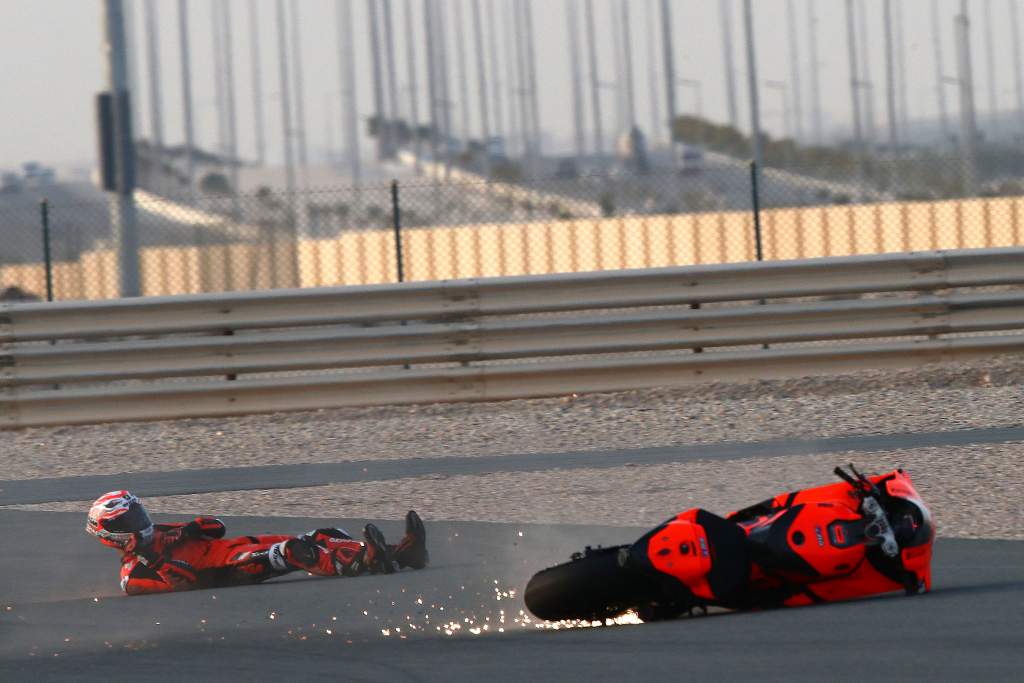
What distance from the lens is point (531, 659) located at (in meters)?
4.70

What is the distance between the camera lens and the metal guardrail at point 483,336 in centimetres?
1127

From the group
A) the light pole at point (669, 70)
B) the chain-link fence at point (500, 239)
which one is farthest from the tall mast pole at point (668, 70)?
the chain-link fence at point (500, 239)

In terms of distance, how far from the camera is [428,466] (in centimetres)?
899

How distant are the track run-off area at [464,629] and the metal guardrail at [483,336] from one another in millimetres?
4186

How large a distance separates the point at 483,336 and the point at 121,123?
6026 mm

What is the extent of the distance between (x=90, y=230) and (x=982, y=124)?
44808 mm

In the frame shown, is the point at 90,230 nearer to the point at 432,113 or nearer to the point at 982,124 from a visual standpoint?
the point at 432,113

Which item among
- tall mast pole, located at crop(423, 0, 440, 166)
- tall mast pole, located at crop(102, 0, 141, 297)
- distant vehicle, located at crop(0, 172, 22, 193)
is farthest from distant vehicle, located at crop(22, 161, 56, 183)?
tall mast pole, located at crop(102, 0, 141, 297)

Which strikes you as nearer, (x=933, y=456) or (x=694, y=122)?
(x=933, y=456)

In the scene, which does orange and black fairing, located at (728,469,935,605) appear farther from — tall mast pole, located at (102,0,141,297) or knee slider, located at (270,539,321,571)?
tall mast pole, located at (102,0,141,297)

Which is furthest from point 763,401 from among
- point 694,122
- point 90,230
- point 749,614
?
point 694,122

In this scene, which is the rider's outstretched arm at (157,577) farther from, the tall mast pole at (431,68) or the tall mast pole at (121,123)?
the tall mast pole at (431,68)

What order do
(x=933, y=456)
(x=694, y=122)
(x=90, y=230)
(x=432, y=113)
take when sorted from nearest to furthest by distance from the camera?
(x=933, y=456) → (x=90, y=230) → (x=432, y=113) → (x=694, y=122)

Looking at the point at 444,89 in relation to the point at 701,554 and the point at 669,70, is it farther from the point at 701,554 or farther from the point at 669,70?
the point at 701,554
